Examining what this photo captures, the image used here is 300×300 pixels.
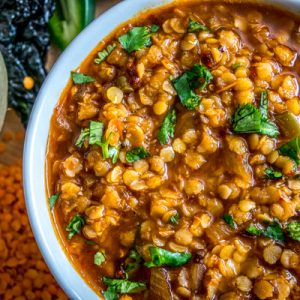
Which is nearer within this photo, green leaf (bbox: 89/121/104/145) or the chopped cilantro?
green leaf (bbox: 89/121/104/145)

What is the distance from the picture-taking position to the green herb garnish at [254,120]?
2777 millimetres

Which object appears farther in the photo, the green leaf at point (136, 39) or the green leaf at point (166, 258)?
the green leaf at point (136, 39)

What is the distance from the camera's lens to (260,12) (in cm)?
298

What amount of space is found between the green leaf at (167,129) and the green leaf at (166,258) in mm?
477

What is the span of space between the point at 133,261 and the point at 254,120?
82 centimetres

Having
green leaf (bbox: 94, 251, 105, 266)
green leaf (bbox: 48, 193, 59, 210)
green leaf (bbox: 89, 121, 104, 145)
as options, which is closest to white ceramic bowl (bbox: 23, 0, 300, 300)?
green leaf (bbox: 48, 193, 59, 210)

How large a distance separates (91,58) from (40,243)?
89 cm

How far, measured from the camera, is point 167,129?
113 inches

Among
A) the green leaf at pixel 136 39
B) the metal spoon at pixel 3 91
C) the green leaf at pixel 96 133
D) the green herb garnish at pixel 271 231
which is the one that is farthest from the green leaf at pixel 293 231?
the metal spoon at pixel 3 91

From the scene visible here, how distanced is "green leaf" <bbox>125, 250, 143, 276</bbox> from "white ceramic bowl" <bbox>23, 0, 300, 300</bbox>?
220 mm

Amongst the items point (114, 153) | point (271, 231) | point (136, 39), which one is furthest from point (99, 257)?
point (136, 39)

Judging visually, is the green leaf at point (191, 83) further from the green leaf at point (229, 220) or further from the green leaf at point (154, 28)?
the green leaf at point (229, 220)

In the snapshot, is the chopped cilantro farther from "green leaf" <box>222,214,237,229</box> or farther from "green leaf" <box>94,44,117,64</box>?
"green leaf" <box>222,214,237,229</box>

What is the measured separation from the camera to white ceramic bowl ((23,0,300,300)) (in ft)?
9.72
